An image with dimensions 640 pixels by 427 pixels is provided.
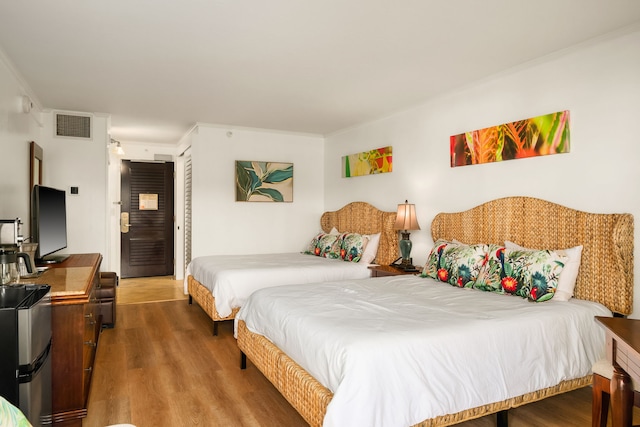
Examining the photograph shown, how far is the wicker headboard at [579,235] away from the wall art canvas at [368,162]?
1.42 meters

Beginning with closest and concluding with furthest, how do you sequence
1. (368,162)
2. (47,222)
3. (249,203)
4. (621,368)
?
(621,368), (47,222), (368,162), (249,203)

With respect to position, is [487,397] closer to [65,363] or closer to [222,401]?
[222,401]

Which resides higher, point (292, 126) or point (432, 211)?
point (292, 126)

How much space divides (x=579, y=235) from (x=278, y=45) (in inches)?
98.5

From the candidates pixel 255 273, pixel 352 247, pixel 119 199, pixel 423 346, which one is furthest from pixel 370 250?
pixel 119 199

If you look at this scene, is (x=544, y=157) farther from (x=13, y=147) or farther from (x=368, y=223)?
(x=13, y=147)

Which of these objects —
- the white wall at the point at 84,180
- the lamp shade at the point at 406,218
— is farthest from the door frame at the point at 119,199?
the lamp shade at the point at 406,218

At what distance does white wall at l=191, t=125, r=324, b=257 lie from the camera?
557 centimetres

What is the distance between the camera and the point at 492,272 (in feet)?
9.94

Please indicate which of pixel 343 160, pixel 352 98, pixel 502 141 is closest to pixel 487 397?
pixel 502 141

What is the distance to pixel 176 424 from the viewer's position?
2.38 m

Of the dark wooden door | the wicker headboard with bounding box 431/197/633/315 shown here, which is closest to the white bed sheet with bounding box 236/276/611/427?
the wicker headboard with bounding box 431/197/633/315

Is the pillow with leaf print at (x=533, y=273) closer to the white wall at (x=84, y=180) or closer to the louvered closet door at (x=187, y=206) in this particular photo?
the louvered closet door at (x=187, y=206)

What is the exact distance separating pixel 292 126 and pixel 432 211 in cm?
246
